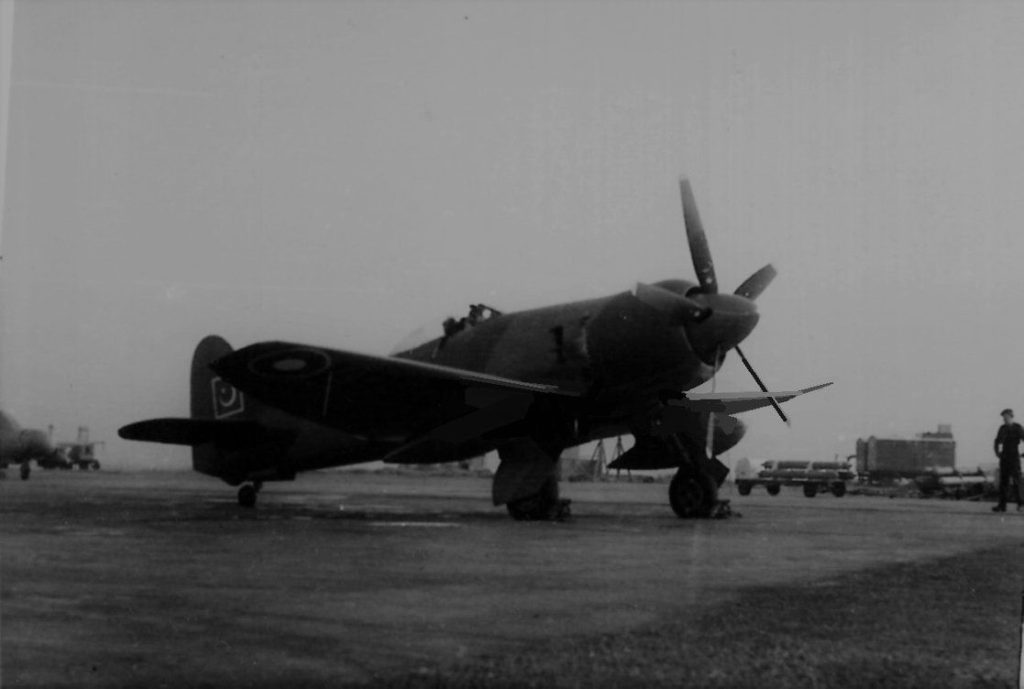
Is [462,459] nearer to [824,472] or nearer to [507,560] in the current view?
[507,560]

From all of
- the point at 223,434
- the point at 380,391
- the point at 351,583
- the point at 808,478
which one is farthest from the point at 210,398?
the point at 808,478

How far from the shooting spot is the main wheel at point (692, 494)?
10.7 metres

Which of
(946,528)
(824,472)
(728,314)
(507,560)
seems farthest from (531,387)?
(824,472)

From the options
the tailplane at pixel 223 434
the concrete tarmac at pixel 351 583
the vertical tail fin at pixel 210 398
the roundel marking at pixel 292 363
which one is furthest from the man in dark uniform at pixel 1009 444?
the vertical tail fin at pixel 210 398

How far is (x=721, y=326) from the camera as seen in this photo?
9320 millimetres

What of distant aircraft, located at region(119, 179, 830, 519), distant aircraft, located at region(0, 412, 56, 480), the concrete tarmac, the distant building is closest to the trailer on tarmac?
the distant building

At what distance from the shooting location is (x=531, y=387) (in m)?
9.75

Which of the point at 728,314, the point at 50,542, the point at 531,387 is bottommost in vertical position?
the point at 50,542

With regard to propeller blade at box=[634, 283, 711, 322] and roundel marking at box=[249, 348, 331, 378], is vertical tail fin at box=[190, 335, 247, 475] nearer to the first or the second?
roundel marking at box=[249, 348, 331, 378]

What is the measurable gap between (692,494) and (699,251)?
119 inches

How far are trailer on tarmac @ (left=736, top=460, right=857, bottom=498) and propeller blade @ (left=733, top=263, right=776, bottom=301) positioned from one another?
1510 cm

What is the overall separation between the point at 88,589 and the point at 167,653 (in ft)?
5.05

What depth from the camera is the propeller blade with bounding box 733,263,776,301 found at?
10250 millimetres

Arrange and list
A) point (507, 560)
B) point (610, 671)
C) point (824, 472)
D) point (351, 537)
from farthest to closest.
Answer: point (824, 472), point (351, 537), point (507, 560), point (610, 671)
